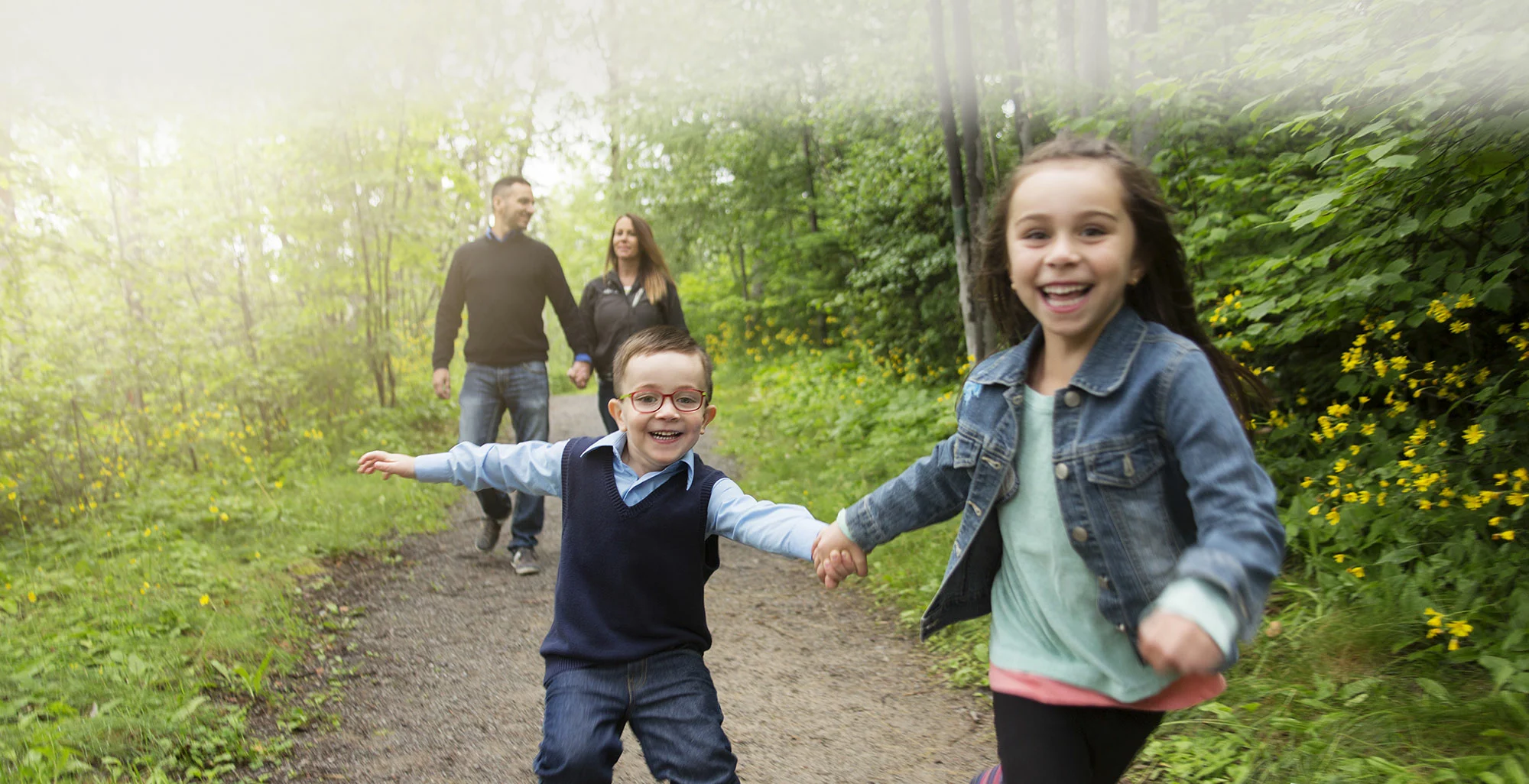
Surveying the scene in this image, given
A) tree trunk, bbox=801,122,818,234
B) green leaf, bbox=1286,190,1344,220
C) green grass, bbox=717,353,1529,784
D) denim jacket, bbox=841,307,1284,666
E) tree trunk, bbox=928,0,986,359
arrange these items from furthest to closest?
1. tree trunk, bbox=801,122,818,234
2. tree trunk, bbox=928,0,986,359
3. green leaf, bbox=1286,190,1344,220
4. green grass, bbox=717,353,1529,784
5. denim jacket, bbox=841,307,1284,666

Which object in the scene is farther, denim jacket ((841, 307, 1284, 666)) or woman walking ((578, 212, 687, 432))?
woman walking ((578, 212, 687, 432))

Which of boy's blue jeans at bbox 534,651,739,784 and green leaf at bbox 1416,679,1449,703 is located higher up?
boy's blue jeans at bbox 534,651,739,784

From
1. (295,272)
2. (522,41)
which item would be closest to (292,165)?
(295,272)

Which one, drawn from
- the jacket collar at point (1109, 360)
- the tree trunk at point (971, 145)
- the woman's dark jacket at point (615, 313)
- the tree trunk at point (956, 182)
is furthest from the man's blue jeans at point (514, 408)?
the jacket collar at point (1109, 360)

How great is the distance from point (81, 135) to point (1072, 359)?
7.25 meters

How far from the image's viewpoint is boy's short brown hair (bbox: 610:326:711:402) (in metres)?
2.46

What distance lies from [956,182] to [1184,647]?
6764 millimetres

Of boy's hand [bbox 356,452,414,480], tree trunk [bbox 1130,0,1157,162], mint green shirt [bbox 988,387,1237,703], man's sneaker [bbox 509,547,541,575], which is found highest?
tree trunk [bbox 1130,0,1157,162]

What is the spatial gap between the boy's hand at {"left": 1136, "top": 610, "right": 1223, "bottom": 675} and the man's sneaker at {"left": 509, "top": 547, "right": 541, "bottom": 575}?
4942 mm

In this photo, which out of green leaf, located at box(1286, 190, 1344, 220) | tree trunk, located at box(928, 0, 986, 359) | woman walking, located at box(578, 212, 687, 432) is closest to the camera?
green leaf, located at box(1286, 190, 1344, 220)

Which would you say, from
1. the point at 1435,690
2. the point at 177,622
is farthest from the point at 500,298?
the point at 1435,690

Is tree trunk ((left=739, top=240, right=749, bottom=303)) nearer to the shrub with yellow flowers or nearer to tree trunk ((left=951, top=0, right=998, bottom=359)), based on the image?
tree trunk ((left=951, top=0, right=998, bottom=359))

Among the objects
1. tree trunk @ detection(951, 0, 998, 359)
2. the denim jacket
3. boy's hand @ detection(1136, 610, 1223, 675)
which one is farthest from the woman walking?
boy's hand @ detection(1136, 610, 1223, 675)

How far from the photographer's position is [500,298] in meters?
5.83
